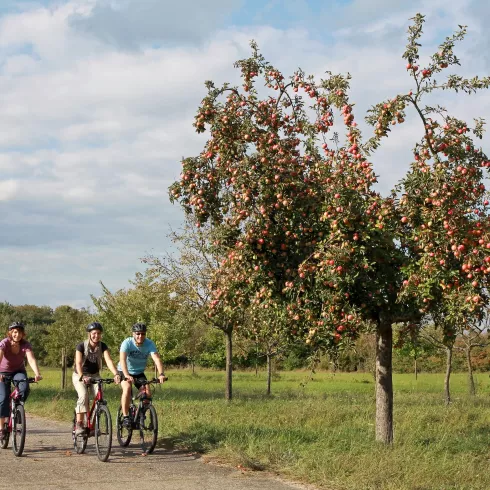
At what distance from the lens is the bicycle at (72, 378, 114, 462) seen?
32.6ft

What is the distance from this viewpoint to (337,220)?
33.7 feet

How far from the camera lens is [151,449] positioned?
34.4 feet

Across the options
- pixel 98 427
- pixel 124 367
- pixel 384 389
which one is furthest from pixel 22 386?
pixel 384 389

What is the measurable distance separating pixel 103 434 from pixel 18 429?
1.35 meters

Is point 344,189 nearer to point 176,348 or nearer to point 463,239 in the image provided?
point 463,239

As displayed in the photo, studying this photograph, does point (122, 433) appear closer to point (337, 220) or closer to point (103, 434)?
point (103, 434)

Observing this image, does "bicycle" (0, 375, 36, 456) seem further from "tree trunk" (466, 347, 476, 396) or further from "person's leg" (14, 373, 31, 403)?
"tree trunk" (466, 347, 476, 396)

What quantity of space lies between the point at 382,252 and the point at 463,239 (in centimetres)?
155

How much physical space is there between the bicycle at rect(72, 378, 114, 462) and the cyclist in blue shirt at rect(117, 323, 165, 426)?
0.26 m

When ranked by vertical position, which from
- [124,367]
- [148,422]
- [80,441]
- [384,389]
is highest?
[124,367]

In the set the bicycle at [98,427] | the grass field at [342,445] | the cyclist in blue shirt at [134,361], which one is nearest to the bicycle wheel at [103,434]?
the bicycle at [98,427]

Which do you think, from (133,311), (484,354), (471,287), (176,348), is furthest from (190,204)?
(484,354)

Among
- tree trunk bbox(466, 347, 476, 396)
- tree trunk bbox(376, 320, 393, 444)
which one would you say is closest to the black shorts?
tree trunk bbox(376, 320, 393, 444)

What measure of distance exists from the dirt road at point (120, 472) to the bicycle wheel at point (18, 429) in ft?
0.42
